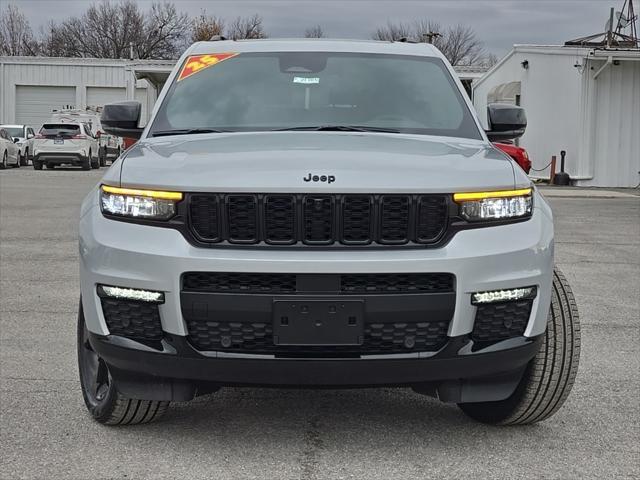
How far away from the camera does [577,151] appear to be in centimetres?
2520

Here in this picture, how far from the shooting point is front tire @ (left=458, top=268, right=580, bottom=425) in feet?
12.6

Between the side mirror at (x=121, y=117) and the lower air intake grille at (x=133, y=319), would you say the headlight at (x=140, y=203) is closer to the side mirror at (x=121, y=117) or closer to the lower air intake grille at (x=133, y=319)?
the lower air intake grille at (x=133, y=319)

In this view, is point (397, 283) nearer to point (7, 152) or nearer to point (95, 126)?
point (7, 152)

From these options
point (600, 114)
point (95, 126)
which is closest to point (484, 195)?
point (600, 114)

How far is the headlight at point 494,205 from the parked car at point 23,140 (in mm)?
30649

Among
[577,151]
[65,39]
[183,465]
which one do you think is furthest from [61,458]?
[65,39]

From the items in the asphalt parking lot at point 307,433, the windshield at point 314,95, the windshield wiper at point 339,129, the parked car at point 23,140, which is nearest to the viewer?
the asphalt parking lot at point 307,433

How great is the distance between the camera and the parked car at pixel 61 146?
2943cm

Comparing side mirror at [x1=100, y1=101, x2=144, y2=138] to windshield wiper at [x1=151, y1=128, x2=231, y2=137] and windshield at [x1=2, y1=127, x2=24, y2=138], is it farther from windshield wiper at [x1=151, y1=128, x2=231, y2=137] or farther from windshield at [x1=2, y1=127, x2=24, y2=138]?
windshield at [x1=2, y1=127, x2=24, y2=138]

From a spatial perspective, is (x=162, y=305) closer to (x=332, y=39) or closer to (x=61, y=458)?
(x=61, y=458)

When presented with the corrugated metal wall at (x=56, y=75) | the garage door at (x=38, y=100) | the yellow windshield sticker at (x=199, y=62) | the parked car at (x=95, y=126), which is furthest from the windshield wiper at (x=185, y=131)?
the garage door at (x=38, y=100)

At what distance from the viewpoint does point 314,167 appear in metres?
3.45

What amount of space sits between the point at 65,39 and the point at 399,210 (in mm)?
72513

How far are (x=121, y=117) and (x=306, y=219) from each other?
6.03 ft
